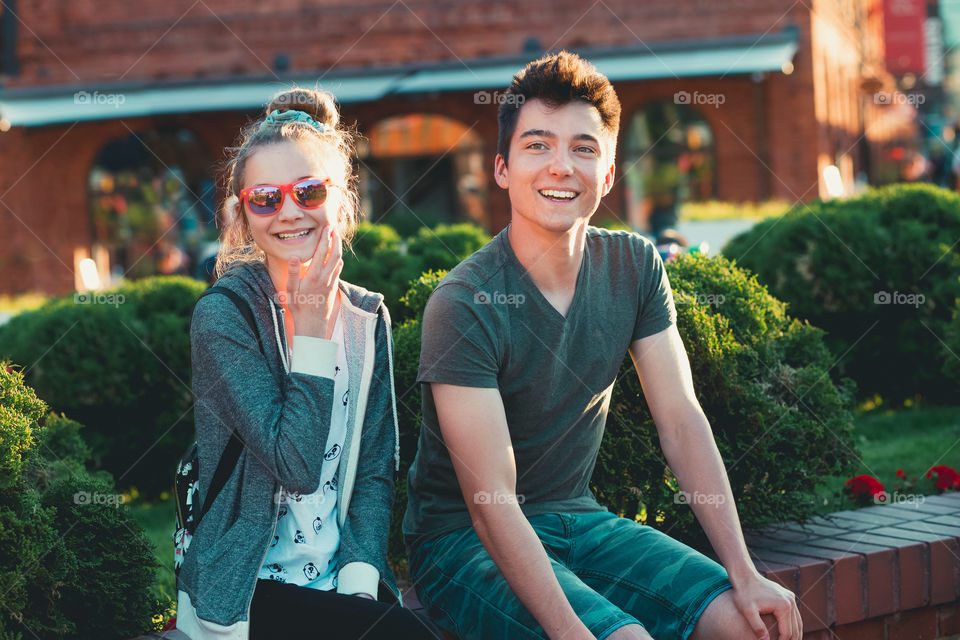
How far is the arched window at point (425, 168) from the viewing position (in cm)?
1858

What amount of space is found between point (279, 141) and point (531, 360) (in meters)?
0.84

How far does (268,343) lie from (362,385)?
26 centimetres

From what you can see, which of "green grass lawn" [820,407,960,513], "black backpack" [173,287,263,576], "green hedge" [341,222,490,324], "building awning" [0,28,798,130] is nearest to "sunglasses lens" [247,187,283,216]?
"black backpack" [173,287,263,576]

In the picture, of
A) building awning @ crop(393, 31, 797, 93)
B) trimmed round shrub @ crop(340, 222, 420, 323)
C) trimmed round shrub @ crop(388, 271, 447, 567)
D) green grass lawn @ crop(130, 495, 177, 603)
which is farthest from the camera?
building awning @ crop(393, 31, 797, 93)

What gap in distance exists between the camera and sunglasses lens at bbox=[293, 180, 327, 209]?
8.21 ft

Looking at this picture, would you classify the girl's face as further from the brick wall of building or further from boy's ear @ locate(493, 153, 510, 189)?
the brick wall of building

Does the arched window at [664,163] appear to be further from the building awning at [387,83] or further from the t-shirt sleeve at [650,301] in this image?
the t-shirt sleeve at [650,301]

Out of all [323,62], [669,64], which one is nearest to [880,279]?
[669,64]

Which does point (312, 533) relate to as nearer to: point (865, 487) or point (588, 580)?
point (588, 580)

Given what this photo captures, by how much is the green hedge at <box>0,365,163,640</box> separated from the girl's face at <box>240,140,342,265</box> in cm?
74

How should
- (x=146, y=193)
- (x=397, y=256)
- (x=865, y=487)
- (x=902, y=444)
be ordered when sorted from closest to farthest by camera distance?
(x=865, y=487), (x=902, y=444), (x=397, y=256), (x=146, y=193)

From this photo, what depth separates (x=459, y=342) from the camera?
238cm

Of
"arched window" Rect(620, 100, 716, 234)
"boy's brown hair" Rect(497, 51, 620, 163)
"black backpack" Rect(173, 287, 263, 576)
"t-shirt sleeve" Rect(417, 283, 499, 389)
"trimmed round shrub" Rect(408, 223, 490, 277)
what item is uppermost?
"arched window" Rect(620, 100, 716, 234)

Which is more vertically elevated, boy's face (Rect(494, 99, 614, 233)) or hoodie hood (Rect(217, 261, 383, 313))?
boy's face (Rect(494, 99, 614, 233))
